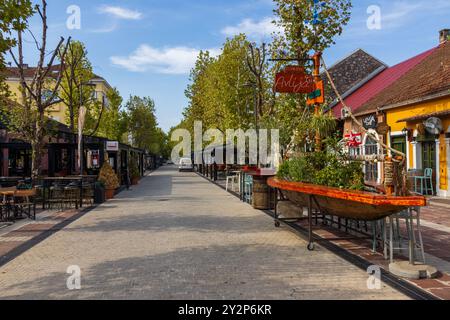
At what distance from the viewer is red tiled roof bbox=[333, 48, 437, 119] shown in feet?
78.4

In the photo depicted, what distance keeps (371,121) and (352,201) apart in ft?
55.0

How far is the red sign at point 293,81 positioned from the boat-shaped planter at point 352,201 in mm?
2089

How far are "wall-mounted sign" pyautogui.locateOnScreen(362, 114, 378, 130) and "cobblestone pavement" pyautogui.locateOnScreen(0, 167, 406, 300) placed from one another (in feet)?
42.9

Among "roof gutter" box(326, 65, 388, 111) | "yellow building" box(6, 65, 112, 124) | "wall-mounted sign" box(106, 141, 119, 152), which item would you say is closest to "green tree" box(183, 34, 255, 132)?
"roof gutter" box(326, 65, 388, 111)

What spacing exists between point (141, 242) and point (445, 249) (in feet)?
17.6

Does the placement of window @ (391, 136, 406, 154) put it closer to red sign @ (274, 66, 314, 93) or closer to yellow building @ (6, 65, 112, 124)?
red sign @ (274, 66, 314, 93)

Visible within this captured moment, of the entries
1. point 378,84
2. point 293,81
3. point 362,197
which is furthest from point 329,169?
point 378,84

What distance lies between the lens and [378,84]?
86.5 feet

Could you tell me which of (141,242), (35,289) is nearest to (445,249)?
(141,242)

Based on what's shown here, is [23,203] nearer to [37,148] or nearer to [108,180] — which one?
[37,148]

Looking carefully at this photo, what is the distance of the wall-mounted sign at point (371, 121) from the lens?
2147 cm

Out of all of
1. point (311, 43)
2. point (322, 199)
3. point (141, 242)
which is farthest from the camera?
point (311, 43)

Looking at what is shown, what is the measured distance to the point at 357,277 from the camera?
5699mm
